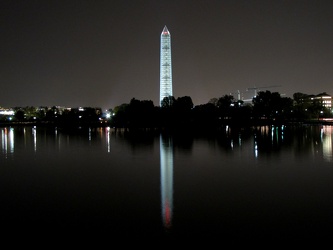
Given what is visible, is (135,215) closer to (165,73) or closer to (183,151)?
(183,151)

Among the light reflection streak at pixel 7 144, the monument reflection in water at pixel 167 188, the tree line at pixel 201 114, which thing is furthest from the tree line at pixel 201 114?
the monument reflection in water at pixel 167 188

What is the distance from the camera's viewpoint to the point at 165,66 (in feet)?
283

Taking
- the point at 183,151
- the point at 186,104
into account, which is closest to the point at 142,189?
the point at 183,151

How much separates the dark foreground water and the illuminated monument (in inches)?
2712

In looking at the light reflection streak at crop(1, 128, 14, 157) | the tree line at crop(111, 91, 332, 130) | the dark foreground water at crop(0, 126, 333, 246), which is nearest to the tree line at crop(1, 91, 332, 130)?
the tree line at crop(111, 91, 332, 130)

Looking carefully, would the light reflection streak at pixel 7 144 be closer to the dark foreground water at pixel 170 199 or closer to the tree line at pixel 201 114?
the dark foreground water at pixel 170 199

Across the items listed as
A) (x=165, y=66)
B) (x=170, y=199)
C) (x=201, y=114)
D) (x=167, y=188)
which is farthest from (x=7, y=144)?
(x=165, y=66)

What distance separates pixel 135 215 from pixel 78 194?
100 inches

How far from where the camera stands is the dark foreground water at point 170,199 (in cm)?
673

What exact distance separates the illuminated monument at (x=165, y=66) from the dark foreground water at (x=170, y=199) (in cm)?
6890

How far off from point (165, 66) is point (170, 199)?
78.5 meters

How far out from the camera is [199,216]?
7.67m

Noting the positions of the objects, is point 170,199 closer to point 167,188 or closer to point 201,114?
point 167,188

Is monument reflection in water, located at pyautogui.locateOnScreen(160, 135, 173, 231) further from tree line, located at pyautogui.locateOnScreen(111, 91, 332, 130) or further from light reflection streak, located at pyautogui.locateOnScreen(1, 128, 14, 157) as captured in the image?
tree line, located at pyautogui.locateOnScreen(111, 91, 332, 130)
